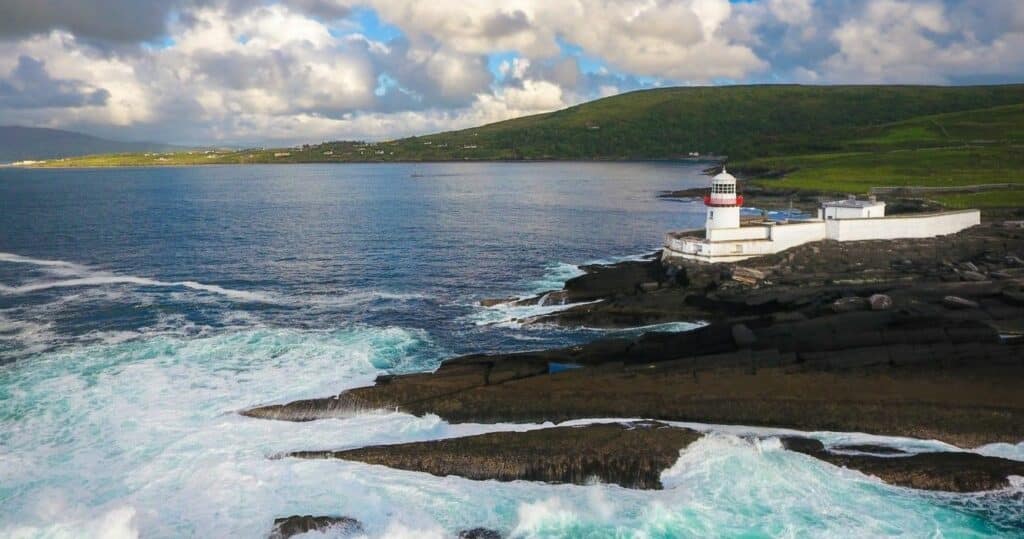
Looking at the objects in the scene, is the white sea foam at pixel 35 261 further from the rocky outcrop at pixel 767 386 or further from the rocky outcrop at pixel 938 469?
the rocky outcrop at pixel 938 469

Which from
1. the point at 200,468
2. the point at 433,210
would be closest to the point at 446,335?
the point at 200,468

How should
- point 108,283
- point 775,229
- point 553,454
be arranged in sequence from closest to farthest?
point 553,454 → point 775,229 → point 108,283

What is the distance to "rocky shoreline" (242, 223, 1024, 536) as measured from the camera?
23.5 meters

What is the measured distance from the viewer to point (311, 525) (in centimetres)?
2075

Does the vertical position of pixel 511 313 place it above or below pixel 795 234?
below

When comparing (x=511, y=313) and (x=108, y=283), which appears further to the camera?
(x=108, y=283)

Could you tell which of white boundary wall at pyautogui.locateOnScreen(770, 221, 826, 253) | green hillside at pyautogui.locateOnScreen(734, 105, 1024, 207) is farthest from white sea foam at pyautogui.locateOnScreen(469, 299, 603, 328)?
green hillside at pyautogui.locateOnScreen(734, 105, 1024, 207)

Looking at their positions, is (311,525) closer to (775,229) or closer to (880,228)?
(775,229)

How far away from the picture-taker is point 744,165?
15325 centimetres

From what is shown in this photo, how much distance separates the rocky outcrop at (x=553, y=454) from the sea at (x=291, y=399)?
455 millimetres

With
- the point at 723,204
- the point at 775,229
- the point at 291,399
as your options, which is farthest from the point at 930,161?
the point at 291,399

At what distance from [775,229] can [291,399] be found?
3642 cm

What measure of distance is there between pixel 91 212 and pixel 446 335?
8716 centimetres

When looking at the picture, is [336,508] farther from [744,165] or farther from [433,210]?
[744,165]
